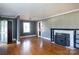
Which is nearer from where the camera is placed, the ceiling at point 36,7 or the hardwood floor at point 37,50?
the ceiling at point 36,7

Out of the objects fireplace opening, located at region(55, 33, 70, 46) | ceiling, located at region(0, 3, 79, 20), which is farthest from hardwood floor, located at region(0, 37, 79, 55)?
ceiling, located at region(0, 3, 79, 20)

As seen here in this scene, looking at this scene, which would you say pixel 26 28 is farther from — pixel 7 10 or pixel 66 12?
pixel 66 12

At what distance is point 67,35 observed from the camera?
387 centimetres

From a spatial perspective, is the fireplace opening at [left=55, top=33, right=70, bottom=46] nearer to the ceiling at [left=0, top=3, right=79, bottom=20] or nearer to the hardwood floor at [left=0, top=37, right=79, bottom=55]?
the hardwood floor at [left=0, top=37, right=79, bottom=55]

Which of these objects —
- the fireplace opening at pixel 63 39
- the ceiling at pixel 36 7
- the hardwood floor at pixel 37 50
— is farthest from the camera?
the fireplace opening at pixel 63 39

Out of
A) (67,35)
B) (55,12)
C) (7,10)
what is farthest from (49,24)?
(7,10)

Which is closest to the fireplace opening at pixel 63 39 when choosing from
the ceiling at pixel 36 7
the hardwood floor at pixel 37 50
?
the hardwood floor at pixel 37 50

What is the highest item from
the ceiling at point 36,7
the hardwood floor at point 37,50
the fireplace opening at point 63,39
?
the ceiling at point 36,7

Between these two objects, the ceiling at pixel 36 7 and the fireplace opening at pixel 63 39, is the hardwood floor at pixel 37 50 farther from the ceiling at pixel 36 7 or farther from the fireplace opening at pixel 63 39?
the ceiling at pixel 36 7

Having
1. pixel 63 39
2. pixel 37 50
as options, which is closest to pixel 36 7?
pixel 37 50

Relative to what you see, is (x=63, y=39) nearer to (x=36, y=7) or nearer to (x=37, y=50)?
(x=37, y=50)

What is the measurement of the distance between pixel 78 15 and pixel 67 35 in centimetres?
131
